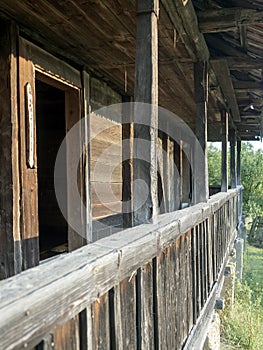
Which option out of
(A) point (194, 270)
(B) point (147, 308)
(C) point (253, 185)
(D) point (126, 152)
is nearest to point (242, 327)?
(D) point (126, 152)

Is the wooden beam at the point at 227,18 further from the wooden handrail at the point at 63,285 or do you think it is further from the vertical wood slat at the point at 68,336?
the vertical wood slat at the point at 68,336

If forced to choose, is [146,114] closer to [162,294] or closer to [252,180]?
[162,294]

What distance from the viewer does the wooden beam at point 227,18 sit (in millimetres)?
3359

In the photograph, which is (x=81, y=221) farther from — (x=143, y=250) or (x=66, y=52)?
(x=143, y=250)

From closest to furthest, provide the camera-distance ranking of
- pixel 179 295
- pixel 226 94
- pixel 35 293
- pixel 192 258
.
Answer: pixel 35 293 < pixel 179 295 < pixel 192 258 < pixel 226 94

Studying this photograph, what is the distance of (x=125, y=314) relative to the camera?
1.71 m

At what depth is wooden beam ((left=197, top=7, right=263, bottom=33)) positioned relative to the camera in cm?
336

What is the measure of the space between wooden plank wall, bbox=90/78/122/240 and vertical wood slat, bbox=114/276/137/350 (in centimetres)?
278

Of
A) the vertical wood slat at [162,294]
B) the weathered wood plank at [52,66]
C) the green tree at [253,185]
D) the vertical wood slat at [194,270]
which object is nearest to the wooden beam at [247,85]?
the weathered wood plank at [52,66]

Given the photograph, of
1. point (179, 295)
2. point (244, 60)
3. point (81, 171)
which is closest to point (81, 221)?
point (81, 171)

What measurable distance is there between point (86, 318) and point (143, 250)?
0.56m

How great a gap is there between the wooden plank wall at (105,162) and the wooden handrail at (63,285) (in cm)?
277

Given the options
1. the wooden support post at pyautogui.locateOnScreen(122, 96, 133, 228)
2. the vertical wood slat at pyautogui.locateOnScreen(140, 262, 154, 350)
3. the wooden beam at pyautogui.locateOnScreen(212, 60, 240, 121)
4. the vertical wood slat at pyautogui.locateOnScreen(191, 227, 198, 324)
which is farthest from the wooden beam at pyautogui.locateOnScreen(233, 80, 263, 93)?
the vertical wood slat at pyautogui.locateOnScreen(140, 262, 154, 350)

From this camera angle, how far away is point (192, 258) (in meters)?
3.04
